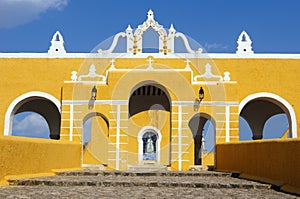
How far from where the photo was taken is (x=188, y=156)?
1245cm

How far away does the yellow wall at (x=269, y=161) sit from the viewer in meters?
5.73

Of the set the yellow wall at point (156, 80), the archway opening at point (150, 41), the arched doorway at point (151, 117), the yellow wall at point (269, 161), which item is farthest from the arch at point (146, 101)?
the yellow wall at point (269, 161)

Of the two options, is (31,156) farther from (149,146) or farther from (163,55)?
(149,146)

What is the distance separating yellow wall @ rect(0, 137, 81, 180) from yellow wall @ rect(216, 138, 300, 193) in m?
4.23

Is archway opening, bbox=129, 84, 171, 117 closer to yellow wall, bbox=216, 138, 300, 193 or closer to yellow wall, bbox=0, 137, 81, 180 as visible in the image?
yellow wall, bbox=0, 137, 81, 180

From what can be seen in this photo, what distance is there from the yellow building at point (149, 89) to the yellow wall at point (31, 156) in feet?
8.26

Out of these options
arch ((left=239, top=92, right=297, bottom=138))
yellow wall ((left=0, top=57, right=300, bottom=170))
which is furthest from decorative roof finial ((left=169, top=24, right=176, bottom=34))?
arch ((left=239, top=92, right=297, bottom=138))

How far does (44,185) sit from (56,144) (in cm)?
270

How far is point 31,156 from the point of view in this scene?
7484 millimetres

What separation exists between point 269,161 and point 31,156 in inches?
175

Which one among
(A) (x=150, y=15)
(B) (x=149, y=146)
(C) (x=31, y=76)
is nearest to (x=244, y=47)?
(A) (x=150, y=15)

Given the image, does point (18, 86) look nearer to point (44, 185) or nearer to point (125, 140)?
point (125, 140)

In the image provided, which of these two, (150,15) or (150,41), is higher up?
(150,15)

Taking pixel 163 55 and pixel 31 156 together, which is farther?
pixel 163 55
